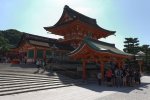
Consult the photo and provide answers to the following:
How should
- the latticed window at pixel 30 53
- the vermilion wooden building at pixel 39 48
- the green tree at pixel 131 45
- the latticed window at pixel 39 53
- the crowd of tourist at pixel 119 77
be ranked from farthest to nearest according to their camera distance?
the green tree at pixel 131 45, the latticed window at pixel 30 53, the latticed window at pixel 39 53, the vermilion wooden building at pixel 39 48, the crowd of tourist at pixel 119 77

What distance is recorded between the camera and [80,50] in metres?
21.9

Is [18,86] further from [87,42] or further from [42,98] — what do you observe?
[87,42]

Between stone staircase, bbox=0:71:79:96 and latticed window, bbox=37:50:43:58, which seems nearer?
stone staircase, bbox=0:71:79:96

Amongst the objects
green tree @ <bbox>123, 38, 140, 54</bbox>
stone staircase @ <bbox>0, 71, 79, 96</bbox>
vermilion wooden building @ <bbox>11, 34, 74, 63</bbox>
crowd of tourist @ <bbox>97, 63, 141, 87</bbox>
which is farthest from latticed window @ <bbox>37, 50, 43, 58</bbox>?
green tree @ <bbox>123, 38, 140, 54</bbox>

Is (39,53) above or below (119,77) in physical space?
above

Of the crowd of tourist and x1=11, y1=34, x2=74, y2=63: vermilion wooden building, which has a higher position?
x1=11, y1=34, x2=74, y2=63: vermilion wooden building

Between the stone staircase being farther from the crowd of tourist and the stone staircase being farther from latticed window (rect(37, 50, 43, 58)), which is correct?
latticed window (rect(37, 50, 43, 58))

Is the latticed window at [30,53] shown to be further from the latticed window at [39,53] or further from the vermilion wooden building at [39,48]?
the latticed window at [39,53]

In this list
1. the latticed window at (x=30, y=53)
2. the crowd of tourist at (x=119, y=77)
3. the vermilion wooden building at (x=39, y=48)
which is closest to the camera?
the crowd of tourist at (x=119, y=77)

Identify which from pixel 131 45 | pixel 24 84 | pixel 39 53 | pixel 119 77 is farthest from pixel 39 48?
pixel 131 45

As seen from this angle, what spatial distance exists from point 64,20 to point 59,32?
7.73 ft

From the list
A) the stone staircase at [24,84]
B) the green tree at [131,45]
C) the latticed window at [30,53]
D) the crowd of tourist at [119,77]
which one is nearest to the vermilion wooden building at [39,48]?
the latticed window at [30,53]

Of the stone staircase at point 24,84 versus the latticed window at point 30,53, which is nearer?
the stone staircase at point 24,84

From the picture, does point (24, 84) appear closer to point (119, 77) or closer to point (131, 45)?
point (119, 77)
